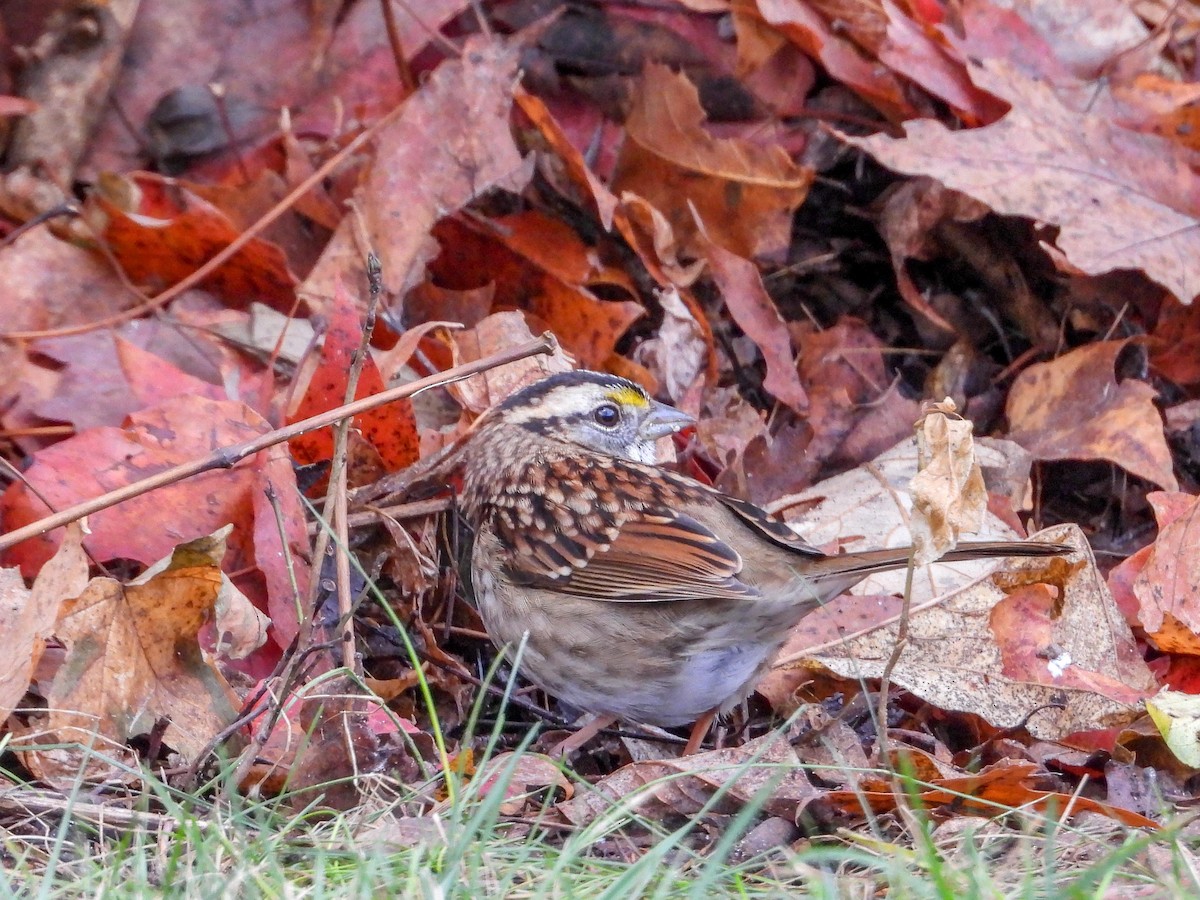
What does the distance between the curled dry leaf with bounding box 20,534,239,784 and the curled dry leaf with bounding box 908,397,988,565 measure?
127 cm

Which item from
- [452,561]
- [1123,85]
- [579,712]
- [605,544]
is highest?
[1123,85]

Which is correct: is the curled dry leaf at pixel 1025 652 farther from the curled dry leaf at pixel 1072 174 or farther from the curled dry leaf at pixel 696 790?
the curled dry leaf at pixel 1072 174

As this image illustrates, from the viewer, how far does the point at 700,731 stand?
3.32 m

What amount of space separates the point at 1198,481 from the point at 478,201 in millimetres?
2123

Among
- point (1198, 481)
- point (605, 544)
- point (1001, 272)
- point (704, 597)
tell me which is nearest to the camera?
point (704, 597)

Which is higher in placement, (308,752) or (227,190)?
(227,190)

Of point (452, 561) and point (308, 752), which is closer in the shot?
point (308, 752)

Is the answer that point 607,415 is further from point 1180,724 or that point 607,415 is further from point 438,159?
point 1180,724

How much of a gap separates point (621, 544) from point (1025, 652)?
0.91 m

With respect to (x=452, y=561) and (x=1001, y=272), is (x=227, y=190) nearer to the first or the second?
(x=452, y=561)

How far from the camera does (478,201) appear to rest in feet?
14.1

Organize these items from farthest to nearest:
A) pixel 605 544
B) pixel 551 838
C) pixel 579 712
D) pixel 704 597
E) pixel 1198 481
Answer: pixel 1198 481
pixel 579 712
pixel 605 544
pixel 704 597
pixel 551 838

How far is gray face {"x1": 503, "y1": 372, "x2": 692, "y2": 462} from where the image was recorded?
144 inches

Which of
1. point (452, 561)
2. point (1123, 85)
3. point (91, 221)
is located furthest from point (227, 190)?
Answer: point (1123, 85)
